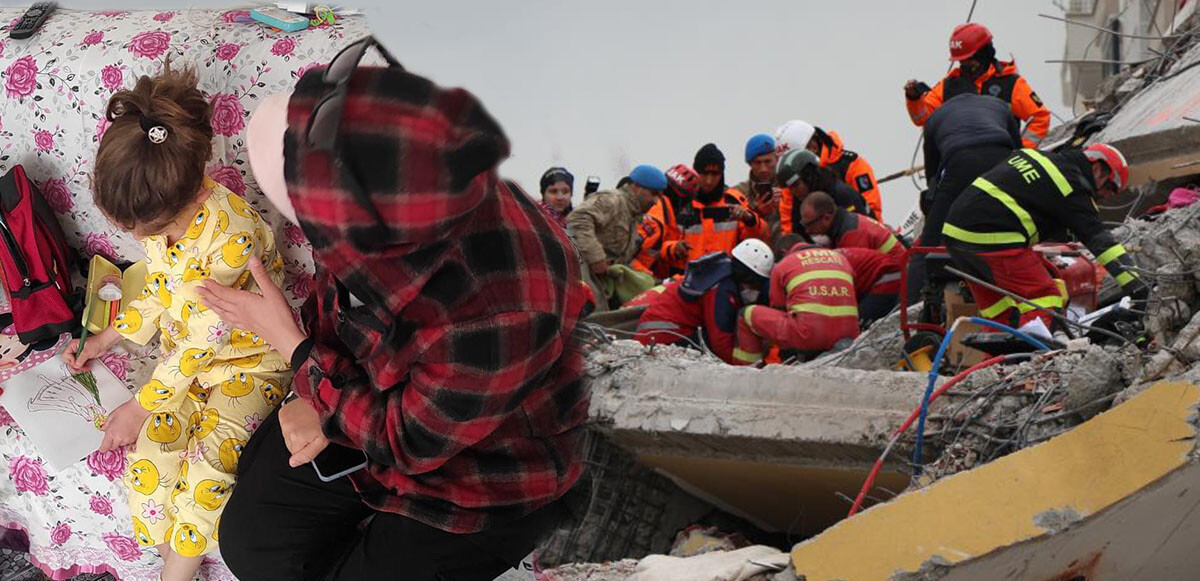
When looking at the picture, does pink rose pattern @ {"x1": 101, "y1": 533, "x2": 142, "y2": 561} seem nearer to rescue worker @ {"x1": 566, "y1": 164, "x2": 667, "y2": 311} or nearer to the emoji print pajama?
the emoji print pajama

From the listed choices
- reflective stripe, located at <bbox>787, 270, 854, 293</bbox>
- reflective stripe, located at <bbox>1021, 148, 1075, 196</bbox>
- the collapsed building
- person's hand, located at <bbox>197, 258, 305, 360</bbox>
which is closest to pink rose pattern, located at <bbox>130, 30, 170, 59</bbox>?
person's hand, located at <bbox>197, 258, 305, 360</bbox>

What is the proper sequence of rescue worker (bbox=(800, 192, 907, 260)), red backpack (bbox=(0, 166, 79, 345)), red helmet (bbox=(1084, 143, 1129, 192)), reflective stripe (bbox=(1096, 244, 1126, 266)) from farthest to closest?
rescue worker (bbox=(800, 192, 907, 260)), red helmet (bbox=(1084, 143, 1129, 192)), reflective stripe (bbox=(1096, 244, 1126, 266)), red backpack (bbox=(0, 166, 79, 345))

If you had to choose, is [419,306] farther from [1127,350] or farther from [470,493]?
[1127,350]

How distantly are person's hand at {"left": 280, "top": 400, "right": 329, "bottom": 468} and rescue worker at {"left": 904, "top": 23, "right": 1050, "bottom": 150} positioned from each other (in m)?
4.31

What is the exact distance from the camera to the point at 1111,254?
3621mm

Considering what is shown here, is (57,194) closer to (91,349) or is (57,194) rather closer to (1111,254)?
(91,349)

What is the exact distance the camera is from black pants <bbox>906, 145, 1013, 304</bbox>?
4.52 meters

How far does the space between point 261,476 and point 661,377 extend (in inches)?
68.4

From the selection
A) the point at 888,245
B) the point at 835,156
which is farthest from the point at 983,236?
the point at 835,156

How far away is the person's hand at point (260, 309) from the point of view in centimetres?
160

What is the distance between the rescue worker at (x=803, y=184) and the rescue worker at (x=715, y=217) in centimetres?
45

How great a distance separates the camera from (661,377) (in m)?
3.27

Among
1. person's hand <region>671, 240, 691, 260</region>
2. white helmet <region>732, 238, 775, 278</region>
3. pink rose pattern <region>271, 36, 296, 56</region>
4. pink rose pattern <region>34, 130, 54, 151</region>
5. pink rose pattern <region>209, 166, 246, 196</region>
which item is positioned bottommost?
person's hand <region>671, 240, 691, 260</region>

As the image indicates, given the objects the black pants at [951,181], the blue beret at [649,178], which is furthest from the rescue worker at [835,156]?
the black pants at [951,181]
